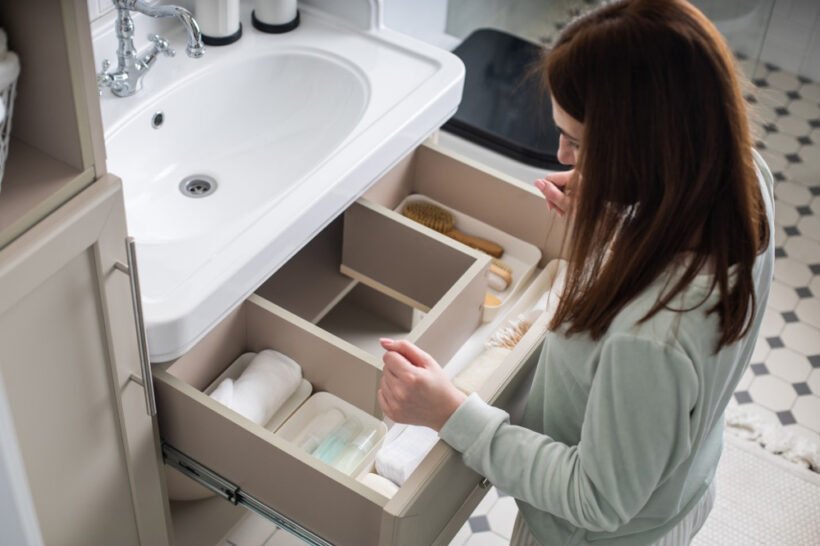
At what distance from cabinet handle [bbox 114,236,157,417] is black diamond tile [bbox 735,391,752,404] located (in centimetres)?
145

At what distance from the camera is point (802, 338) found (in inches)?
97.1

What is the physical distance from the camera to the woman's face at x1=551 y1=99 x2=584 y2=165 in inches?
39.2

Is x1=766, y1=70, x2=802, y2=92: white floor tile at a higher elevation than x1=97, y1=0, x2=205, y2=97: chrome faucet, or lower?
lower

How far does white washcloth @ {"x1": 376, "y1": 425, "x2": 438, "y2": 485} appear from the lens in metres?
1.48

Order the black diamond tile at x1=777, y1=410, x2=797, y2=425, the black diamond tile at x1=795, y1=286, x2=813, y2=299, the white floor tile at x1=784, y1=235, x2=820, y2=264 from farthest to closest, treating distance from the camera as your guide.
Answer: the white floor tile at x1=784, y1=235, x2=820, y2=264
the black diamond tile at x1=795, y1=286, x2=813, y2=299
the black diamond tile at x1=777, y1=410, x2=797, y2=425

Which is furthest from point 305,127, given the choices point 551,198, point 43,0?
point 43,0

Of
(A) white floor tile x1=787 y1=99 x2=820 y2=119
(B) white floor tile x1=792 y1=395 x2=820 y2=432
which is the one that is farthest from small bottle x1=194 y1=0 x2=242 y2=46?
(A) white floor tile x1=787 y1=99 x2=820 y2=119

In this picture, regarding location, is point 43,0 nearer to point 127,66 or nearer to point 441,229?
point 127,66

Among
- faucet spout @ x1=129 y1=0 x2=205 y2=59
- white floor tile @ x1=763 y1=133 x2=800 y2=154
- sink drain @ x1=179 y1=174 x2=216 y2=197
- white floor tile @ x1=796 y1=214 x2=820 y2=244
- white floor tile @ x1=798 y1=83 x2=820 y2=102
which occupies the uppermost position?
faucet spout @ x1=129 y1=0 x2=205 y2=59

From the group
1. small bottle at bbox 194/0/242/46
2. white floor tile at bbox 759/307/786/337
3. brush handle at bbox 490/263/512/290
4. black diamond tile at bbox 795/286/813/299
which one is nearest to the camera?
small bottle at bbox 194/0/242/46

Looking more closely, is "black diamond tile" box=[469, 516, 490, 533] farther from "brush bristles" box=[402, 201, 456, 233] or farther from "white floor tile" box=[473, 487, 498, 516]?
"brush bristles" box=[402, 201, 456, 233]

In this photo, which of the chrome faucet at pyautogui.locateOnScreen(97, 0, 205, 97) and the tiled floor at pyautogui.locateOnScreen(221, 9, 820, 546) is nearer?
the chrome faucet at pyautogui.locateOnScreen(97, 0, 205, 97)

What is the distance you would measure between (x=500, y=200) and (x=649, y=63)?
0.95 m

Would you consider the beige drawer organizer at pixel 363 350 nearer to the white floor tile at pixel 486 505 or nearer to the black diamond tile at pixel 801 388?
the white floor tile at pixel 486 505
